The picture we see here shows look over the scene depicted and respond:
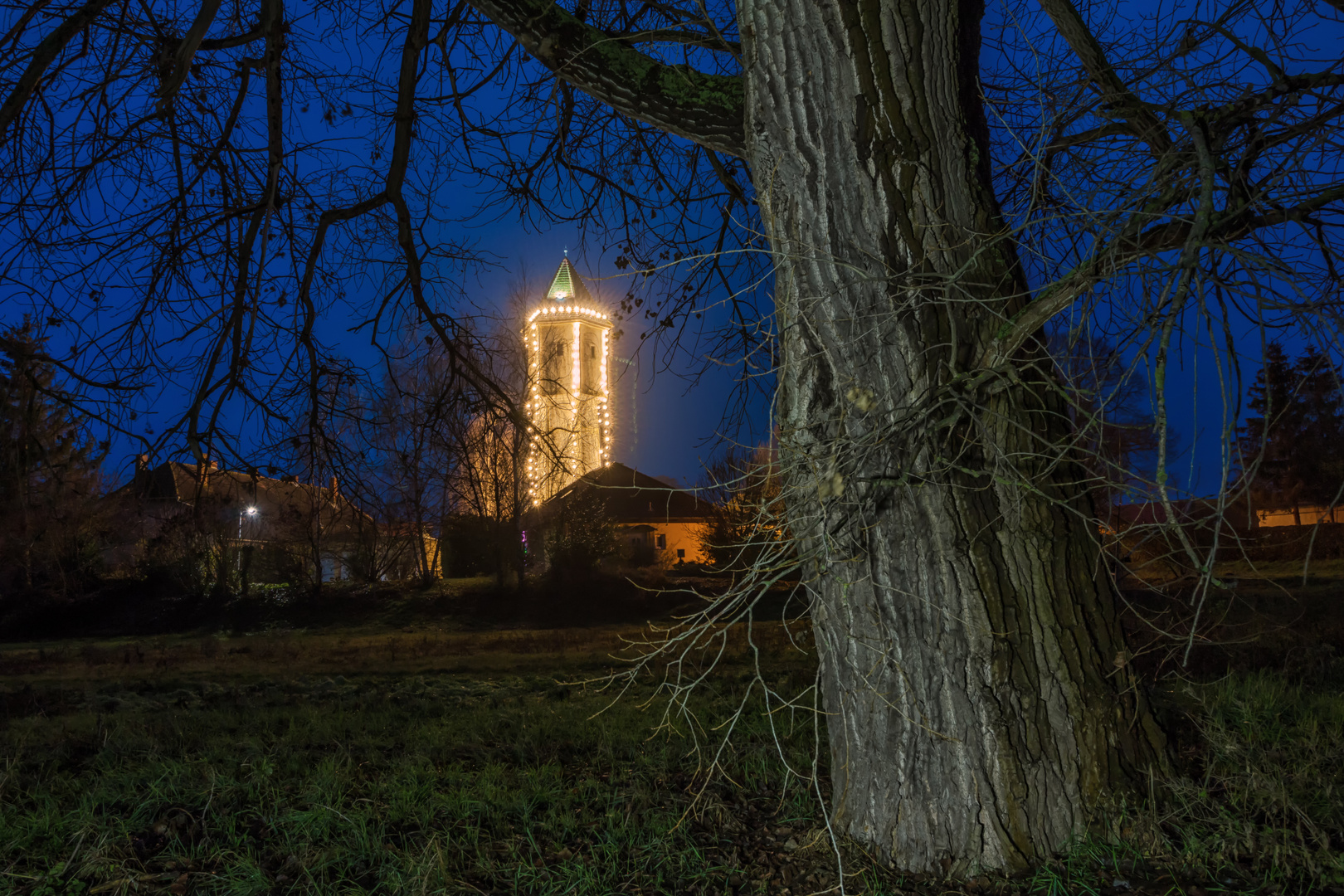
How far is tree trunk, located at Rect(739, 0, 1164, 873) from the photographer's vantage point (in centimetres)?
259

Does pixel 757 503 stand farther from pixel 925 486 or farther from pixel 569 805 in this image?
pixel 569 805

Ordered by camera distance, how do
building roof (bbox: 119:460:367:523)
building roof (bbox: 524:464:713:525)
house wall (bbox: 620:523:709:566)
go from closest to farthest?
building roof (bbox: 119:460:367:523) < building roof (bbox: 524:464:713:525) < house wall (bbox: 620:523:709:566)

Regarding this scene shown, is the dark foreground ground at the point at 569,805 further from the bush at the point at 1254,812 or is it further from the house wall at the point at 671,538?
the house wall at the point at 671,538

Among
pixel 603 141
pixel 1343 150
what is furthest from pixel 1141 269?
pixel 603 141

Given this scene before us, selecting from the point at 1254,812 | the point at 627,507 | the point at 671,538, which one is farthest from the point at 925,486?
the point at 671,538

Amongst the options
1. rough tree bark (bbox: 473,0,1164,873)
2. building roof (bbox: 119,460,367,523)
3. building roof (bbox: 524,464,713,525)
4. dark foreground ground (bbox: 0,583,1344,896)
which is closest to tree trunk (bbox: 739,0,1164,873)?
rough tree bark (bbox: 473,0,1164,873)

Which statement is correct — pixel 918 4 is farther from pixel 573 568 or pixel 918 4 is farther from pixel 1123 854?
pixel 573 568

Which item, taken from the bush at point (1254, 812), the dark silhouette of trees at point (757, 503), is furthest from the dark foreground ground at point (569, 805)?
the dark silhouette of trees at point (757, 503)

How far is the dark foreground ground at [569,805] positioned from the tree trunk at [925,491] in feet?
0.73

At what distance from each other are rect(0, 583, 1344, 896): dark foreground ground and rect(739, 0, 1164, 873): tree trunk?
8.7 inches

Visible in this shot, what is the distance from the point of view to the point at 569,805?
3.31m

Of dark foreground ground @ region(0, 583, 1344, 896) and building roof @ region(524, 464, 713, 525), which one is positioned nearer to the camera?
dark foreground ground @ region(0, 583, 1344, 896)

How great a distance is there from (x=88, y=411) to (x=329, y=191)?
2162mm

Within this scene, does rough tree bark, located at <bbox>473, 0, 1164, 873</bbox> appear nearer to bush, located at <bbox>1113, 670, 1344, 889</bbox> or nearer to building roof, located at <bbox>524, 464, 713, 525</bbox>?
bush, located at <bbox>1113, 670, 1344, 889</bbox>
